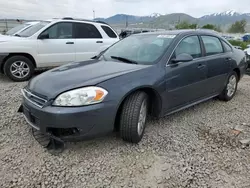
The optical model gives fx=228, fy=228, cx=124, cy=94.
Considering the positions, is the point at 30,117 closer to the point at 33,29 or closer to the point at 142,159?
the point at 142,159

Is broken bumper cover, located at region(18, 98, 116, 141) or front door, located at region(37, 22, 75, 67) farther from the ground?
front door, located at region(37, 22, 75, 67)

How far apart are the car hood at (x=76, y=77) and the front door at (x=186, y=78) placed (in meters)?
0.51

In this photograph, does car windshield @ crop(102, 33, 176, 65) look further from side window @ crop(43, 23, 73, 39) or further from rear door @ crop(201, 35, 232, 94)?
side window @ crop(43, 23, 73, 39)

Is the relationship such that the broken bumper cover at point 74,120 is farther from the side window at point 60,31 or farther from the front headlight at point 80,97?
the side window at point 60,31

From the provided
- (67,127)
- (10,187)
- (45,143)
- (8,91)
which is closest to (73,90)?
(67,127)

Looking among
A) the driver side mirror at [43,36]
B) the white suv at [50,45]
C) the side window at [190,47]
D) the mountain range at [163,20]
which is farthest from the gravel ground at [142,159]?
the mountain range at [163,20]

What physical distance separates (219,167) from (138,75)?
1.44 meters

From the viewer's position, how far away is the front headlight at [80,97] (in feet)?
8.14

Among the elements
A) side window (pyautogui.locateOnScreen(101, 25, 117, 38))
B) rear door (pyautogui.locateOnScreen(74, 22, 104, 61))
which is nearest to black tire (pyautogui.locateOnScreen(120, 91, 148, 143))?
rear door (pyautogui.locateOnScreen(74, 22, 104, 61))

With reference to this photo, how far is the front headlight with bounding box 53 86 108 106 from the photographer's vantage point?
8.14 ft

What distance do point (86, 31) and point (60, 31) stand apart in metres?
0.78

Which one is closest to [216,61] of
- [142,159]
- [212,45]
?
[212,45]

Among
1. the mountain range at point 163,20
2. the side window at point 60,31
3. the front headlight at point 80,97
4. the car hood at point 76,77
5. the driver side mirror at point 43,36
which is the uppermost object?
the mountain range at point 163,20

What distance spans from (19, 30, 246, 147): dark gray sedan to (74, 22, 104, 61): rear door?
8.74 feet
